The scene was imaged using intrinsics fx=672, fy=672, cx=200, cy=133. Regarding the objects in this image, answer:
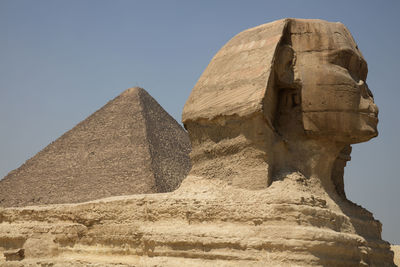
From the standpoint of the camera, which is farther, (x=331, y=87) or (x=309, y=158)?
(x=309, y=158)

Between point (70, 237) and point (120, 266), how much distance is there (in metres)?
0.83

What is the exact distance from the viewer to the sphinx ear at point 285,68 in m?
5.89

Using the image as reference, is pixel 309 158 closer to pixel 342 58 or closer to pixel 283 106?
pixel 283 106

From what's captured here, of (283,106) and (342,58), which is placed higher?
(342,58)

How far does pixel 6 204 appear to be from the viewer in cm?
7569

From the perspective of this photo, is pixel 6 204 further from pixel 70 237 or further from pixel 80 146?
pixel 70 237

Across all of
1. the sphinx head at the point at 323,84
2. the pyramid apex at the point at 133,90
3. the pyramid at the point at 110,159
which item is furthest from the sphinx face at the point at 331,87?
the pyramid apex at the point at 133,90

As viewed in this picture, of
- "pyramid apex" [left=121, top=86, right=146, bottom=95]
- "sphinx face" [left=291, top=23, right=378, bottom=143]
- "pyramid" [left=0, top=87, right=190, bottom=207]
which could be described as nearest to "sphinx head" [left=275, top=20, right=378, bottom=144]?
"sphinx face" [left=291, top=23, right=378, bottom=143]

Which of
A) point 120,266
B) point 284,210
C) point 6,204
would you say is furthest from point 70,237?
point 6,204

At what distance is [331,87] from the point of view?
5793 mm

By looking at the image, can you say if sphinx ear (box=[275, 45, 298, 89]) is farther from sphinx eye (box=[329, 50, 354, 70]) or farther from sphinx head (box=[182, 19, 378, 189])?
sphinx eye (box=[329, 50, 354, 70])

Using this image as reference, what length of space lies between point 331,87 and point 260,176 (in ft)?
3.32

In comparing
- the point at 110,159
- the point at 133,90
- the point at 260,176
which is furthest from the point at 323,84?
the point at 133,90

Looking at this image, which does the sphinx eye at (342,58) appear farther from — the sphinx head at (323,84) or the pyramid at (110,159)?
the pyramid at (110,159)
